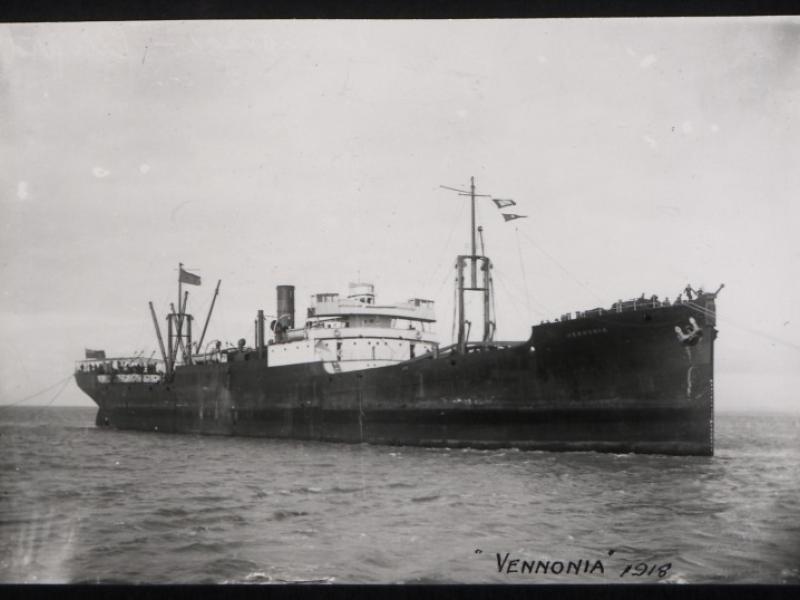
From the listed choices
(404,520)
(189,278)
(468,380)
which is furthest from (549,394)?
(189,278)

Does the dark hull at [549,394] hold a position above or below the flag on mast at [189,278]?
below

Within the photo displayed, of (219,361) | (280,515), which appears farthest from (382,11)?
(219,361)

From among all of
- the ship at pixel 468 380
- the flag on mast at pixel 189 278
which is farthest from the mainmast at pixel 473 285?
the flag on mast at pixel 189 278

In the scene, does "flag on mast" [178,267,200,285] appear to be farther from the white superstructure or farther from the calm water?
the calm water

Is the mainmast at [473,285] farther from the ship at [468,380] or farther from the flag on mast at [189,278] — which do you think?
the flag on mast at [189,278]

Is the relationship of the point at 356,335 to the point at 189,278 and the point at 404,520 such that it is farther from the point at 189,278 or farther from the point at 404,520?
the point at 404,520

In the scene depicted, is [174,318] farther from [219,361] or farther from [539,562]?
[539,562]

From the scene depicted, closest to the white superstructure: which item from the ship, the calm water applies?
the ship
